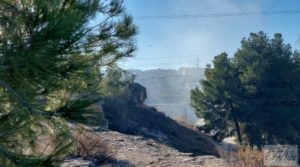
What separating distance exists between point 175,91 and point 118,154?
70585 millimetres

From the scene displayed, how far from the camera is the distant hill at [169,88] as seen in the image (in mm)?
74062

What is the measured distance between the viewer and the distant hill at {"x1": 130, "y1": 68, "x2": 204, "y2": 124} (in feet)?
243

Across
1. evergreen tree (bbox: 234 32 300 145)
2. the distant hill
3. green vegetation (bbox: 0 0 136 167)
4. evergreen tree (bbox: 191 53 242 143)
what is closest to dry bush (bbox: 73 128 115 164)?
green vegetation (bbox: 0 0 136 167)

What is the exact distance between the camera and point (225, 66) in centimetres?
2642

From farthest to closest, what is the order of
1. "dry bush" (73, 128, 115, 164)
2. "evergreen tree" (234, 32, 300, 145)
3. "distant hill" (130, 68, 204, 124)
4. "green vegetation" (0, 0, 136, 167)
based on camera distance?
"distant hill" (130, 68, 204, 124), "evergreen tree" (234, 32, 300, 145), "dry bush" (73, 128, 115, 164), "green vegetation" (0, 0, 136, 167)

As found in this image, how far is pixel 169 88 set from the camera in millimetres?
82375

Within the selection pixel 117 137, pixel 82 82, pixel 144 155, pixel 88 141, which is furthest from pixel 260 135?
pixel 82 82

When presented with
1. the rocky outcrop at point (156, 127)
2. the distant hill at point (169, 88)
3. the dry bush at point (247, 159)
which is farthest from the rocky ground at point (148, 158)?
the distant hill at point (169, 88)

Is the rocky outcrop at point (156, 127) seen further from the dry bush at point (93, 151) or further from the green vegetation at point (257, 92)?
the dry bush at point (93, 151)

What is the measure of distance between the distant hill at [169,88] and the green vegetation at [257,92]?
44247 mm

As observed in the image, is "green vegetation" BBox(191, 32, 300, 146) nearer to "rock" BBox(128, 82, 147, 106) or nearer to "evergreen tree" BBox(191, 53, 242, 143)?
"evergreen tree" BBox(191, 53, 242, 143)

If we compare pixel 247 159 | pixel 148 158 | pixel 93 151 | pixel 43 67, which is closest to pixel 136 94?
pixel 148 158

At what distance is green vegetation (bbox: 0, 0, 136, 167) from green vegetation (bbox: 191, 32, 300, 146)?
21296 millimetres

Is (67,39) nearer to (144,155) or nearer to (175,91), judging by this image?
(144,155)
